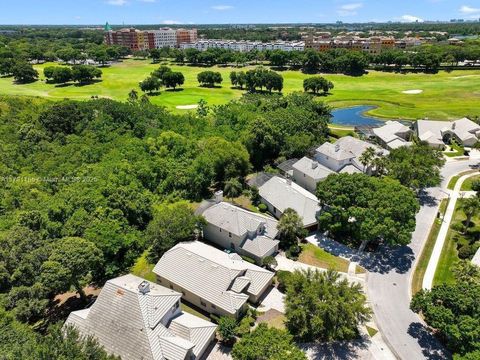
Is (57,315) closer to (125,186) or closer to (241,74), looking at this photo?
(125,186)

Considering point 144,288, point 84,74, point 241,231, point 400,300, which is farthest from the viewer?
point 84,74

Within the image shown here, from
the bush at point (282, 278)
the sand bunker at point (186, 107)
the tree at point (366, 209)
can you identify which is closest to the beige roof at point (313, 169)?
the tree at point (366, 209)

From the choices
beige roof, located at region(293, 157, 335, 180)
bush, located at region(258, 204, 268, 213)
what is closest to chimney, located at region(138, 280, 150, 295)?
bush, located at region(258, 204, 268, 213)

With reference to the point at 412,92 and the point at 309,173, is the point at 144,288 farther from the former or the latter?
the point at 412,92

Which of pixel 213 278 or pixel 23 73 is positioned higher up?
pixel 23 73

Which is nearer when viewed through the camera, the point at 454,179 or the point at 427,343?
the point at 427,343

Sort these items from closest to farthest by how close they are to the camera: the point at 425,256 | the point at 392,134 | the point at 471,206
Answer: the point at 425,256, the point at 471,206, the point at 392,134

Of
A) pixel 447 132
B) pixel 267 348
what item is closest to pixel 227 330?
pixel 267 348

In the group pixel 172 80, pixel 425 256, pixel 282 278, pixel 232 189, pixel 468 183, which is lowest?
pixel 425 256

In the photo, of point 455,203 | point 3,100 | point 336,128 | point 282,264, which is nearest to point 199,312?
point 282,264
